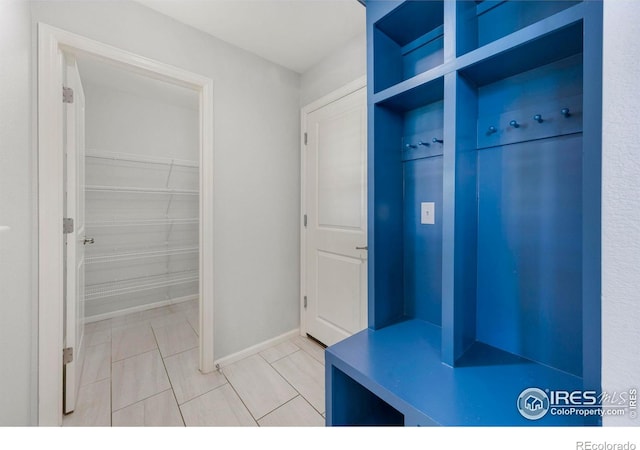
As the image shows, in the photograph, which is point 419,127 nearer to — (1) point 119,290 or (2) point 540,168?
(2) point 540,168

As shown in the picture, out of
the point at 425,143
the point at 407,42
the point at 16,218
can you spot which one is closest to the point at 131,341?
the point at 16,218

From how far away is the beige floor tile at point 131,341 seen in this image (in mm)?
2096

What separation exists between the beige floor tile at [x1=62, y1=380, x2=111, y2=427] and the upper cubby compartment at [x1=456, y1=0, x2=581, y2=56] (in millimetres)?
2543

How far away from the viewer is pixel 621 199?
1.57 feet

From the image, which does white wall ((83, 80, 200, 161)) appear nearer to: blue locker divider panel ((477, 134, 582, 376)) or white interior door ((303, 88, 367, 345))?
white interior door ((303, 88, 367, 345))

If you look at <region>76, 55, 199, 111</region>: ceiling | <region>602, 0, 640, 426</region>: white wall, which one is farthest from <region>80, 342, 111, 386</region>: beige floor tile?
<region>602, 0, 640, 426</region>: white wall

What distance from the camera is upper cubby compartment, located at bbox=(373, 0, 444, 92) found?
109cm

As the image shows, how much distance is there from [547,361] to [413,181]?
883 mm

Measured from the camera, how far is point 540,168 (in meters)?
0.91

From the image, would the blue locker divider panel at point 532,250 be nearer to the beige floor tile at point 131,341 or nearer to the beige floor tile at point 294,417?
the beige floor tile at point 294,417

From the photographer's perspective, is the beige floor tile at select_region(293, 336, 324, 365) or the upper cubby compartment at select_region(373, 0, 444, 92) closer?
the upper cubby compartment at select_region(373, 0, 444, 92)

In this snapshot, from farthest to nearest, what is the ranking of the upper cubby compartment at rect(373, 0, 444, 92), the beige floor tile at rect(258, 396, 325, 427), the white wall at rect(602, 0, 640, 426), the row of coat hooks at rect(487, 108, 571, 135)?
the beige floor tile at rect(258, 396, 325, 427)
the upper cubby compartment at rect(373, 0, 444, 92)
the row of coat hooks at rect(487, 108, 571, 135)
the white wall at rect(602, 0, 640, 426)

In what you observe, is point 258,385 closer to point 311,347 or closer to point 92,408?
point 311,347

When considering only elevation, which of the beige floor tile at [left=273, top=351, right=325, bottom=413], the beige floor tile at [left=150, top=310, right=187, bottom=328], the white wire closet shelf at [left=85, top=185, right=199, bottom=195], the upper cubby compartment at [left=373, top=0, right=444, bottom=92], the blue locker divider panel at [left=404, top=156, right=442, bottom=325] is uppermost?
the upper cubby compartment at [left=373, top=0, right=444, bottom=92]
